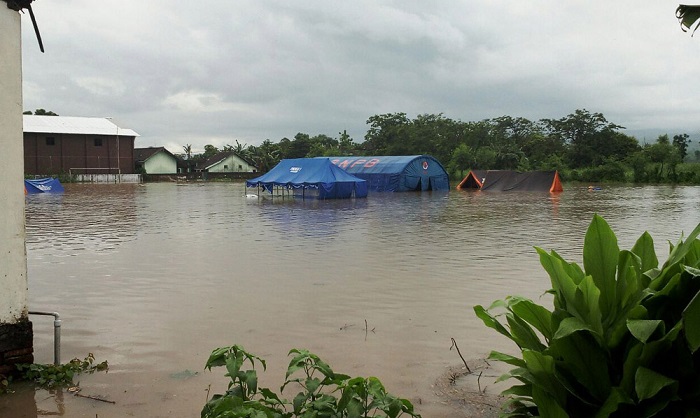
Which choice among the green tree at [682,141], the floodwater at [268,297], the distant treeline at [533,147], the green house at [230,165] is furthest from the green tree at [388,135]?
the floodwater at [268,297]

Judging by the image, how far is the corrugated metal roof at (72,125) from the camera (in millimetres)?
57428

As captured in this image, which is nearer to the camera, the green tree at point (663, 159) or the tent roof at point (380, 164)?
the tent roof at point (380, 164)

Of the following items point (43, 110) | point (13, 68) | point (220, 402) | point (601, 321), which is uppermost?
point (43, 110)

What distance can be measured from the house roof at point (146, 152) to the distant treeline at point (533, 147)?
1676cm

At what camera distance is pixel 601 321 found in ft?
9.23

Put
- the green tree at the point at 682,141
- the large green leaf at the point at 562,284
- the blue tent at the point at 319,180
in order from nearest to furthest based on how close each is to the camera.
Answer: the large green leaf at the point at 562,284, the blue tent at the point at 319,180, the green tree at the point at 682,141

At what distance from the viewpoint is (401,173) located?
1499 inches


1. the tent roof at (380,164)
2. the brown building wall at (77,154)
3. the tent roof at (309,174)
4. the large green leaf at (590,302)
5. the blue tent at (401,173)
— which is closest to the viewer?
the large green leaf at (590,302)

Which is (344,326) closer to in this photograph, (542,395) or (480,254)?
(542,395)

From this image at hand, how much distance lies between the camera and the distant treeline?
54.4m

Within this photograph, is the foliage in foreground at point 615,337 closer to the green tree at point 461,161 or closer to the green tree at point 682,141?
the green tree at point 461,161

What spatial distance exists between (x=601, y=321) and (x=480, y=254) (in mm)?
8652

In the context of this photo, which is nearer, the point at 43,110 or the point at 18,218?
the point at 18,218

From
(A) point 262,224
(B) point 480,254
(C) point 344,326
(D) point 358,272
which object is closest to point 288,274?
(D) point 358,272
